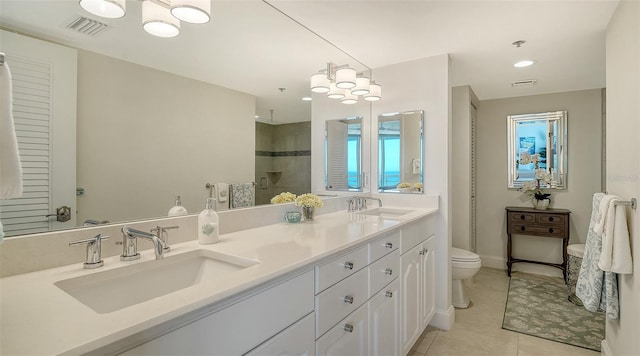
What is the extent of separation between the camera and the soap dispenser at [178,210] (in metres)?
1.33

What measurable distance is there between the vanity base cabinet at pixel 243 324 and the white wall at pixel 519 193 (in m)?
3.70

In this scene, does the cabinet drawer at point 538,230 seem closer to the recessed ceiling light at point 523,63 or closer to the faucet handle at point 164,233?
the recessed ceiling light at point 523,63

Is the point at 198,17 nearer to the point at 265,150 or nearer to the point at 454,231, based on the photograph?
the point at 265,150

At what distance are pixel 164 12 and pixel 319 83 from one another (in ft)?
3.70

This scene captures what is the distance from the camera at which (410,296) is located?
1918mm

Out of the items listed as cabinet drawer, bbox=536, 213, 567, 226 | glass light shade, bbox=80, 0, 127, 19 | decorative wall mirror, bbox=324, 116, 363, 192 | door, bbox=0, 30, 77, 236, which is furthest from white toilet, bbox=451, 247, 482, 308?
glass light shade, bbox=80, 0, 127, 19

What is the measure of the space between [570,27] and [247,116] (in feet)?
7.13

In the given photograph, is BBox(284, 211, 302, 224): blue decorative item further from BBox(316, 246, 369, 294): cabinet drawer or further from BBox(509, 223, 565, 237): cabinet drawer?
BBox(509, 223, 565, 237): cabinet drawer

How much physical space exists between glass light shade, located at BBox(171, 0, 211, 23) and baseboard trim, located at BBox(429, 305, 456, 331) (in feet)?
8.44

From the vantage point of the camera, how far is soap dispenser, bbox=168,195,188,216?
52.5 inches

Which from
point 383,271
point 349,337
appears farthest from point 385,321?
point 349,337

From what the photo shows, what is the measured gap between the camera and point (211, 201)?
147 cm

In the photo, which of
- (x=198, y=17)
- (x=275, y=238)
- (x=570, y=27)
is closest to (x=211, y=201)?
(x=275, y=238)

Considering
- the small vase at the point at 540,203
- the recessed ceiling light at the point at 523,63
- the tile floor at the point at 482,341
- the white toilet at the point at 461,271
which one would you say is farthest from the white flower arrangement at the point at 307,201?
the small vase at the point at 540,203
